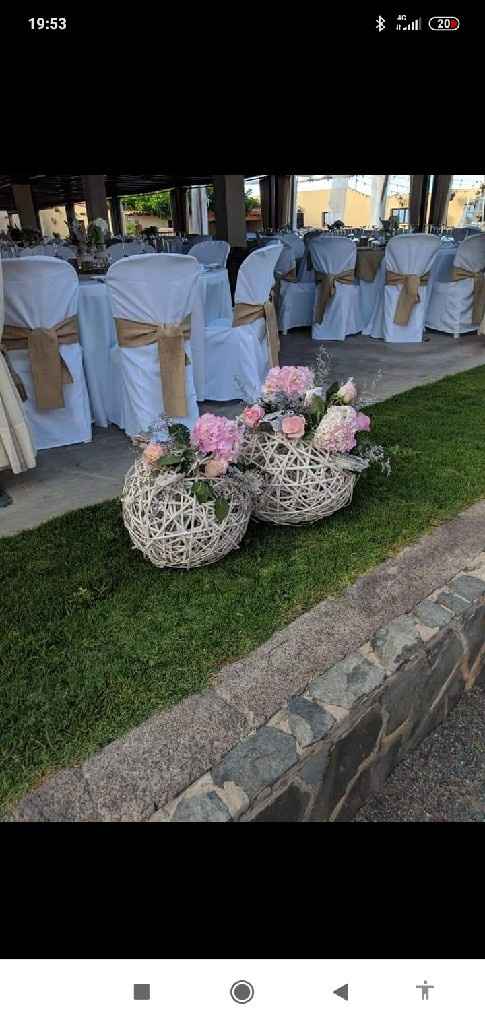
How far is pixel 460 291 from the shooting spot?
575 centimetres

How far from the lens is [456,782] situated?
171cm

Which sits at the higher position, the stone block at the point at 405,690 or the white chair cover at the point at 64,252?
the white chair cover at the point at 64,252

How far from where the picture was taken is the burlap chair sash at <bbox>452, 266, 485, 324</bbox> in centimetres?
559

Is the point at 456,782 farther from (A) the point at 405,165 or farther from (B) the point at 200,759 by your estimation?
(A) the point at 405,165

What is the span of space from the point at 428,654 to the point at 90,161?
4.73 feet

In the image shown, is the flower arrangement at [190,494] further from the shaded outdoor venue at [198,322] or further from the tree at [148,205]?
the tree at [148,205]

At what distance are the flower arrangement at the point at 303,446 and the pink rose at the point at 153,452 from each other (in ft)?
1.21

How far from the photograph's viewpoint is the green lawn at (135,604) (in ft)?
4.82

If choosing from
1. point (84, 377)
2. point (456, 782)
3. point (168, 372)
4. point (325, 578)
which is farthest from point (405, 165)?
point (84, 377)

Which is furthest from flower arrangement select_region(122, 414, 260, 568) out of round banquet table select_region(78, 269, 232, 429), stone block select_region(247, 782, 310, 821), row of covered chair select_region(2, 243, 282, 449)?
round banquet table select_region(78, 269, 232, 429)

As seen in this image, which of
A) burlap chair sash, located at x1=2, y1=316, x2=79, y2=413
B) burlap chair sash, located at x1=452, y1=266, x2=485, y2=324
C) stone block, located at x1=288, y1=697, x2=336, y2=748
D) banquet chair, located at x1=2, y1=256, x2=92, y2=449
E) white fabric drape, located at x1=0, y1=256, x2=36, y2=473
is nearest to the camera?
stone block, located at x1=288, y1=697, x2=336, y2=748

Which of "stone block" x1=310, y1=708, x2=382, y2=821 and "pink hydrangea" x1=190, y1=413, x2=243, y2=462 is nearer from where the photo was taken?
"stone block" x1=310, y1=708, x2=382, y2=821

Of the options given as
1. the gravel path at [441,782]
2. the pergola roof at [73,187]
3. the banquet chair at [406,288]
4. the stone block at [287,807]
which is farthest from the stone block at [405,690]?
the pergola roof at [73,187]
